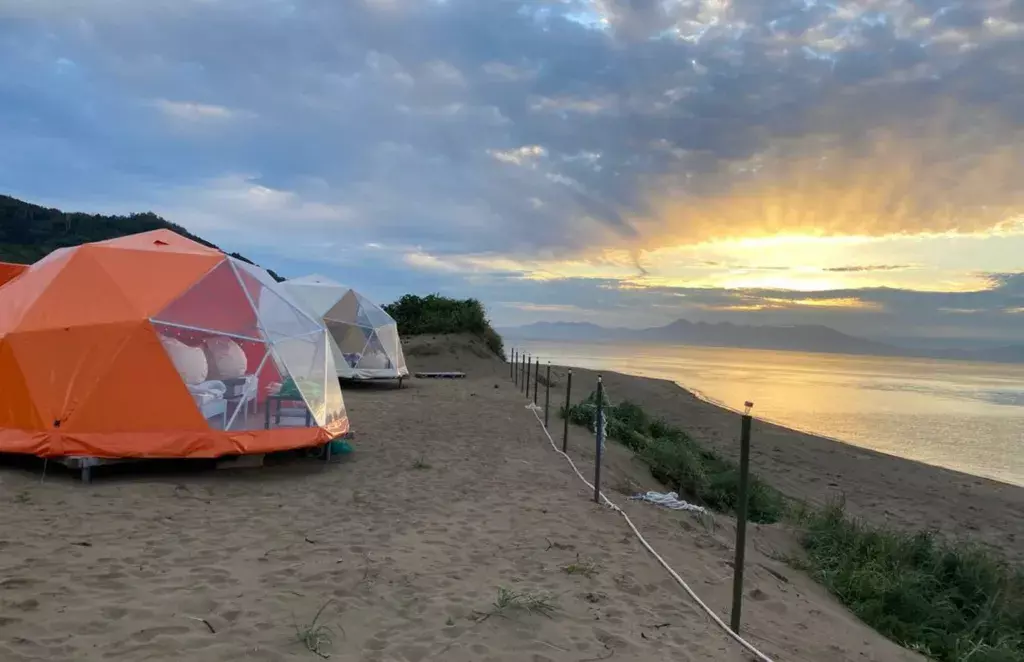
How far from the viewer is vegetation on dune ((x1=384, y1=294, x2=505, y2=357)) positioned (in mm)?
31469

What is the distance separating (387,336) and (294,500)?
13.3 m

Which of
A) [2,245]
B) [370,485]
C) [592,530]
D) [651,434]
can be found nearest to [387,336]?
[651,434]

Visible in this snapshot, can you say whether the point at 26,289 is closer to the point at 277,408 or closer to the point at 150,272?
the point at 150,272

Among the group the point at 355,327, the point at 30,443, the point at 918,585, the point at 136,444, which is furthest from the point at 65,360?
the point at 355,327

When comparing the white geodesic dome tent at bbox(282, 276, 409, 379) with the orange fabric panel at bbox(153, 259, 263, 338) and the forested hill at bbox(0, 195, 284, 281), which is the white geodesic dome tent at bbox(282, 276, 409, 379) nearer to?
the orange fabric panel at bbox(153, 259, 263, 338)

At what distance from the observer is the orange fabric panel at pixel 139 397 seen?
7117mm

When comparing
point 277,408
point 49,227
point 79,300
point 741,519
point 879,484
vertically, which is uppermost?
point 49,227

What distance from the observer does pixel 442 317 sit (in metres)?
32.1

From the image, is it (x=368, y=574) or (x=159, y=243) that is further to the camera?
(x=159, y=243)

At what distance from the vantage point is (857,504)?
12.0m

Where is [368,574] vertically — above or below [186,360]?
below

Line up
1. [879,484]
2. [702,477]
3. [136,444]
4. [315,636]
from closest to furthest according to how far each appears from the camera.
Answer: [315,636] < [136,444] < [702,477] < [879,484]

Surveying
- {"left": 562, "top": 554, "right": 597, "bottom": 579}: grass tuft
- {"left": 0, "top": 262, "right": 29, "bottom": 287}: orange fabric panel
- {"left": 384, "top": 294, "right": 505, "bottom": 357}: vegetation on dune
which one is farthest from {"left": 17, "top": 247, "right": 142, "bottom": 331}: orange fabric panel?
{"left": 384, "top": 294, "right": 505, "bottom": 357}: vegetation on dune

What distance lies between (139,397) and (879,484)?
1310 cm
